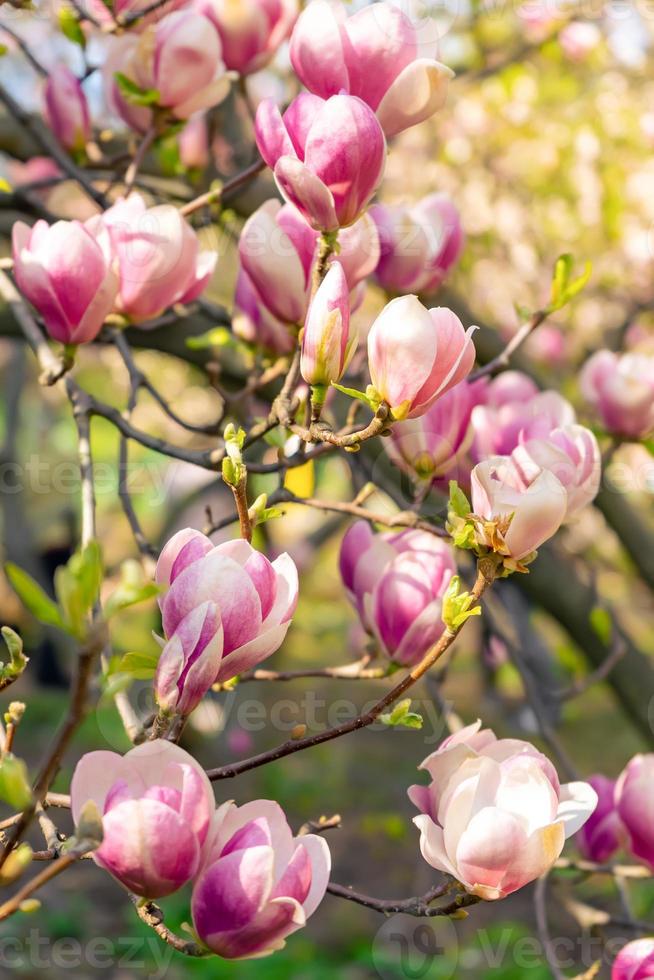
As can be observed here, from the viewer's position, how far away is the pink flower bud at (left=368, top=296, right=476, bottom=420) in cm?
75

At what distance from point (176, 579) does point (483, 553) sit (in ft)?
0.78

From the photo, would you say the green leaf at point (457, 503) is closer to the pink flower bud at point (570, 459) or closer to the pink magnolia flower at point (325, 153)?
the pink flower bud at point (570, 459)

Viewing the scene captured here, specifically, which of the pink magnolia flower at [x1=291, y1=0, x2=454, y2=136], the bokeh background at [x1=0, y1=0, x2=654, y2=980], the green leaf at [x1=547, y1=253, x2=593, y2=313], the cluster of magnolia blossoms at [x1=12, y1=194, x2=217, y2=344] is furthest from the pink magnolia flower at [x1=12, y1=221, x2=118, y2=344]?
the bokeh background at [x1=0, y1=0, x2=654, y2=980]

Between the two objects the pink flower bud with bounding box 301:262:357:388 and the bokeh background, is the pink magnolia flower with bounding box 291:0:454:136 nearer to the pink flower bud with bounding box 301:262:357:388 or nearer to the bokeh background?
the pink flower bud with bounding box 301:262:357:388

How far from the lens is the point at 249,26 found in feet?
4.22

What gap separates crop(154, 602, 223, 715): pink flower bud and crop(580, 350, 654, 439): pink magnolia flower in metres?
0.90

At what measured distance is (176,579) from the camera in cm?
70

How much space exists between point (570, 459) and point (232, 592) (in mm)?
359

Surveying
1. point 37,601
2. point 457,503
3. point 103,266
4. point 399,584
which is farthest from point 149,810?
point 103,266

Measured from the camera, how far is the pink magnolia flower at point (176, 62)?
114 centimetres

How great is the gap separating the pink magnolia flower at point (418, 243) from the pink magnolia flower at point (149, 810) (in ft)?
2.68

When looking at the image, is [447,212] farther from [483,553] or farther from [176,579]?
[176,579]

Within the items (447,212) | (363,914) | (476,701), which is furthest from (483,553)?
(476,701)

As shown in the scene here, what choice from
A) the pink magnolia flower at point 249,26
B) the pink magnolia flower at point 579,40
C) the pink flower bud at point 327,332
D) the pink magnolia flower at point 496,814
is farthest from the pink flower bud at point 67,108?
the pink magnolia flower at point 579,40
